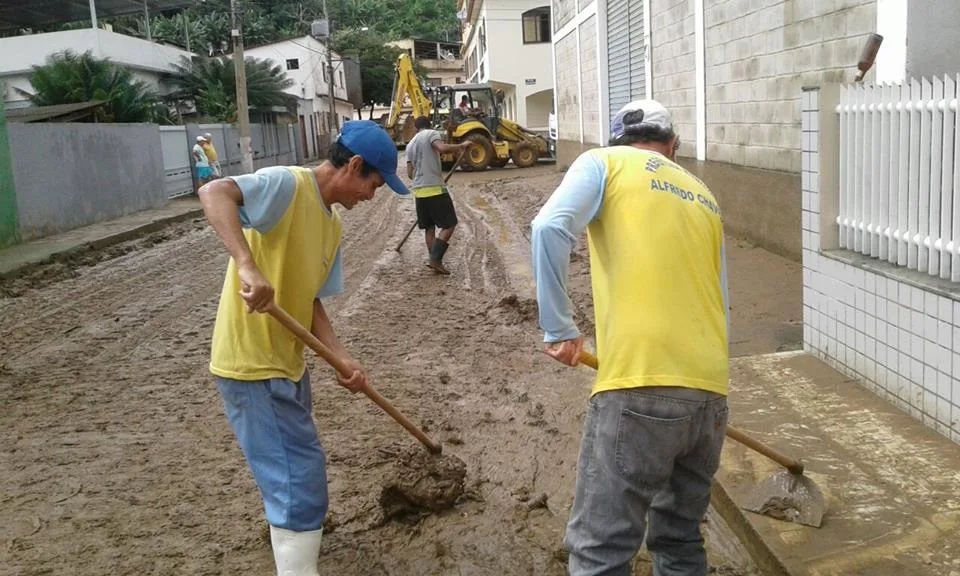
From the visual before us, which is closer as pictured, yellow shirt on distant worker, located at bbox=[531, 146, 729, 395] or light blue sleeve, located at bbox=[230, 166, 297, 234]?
yellow shirt on distant worker, located at bbox=[531, 146, 729, 395]

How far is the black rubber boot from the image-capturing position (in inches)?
392

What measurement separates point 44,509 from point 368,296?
4.90m

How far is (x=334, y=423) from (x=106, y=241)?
9742 mm

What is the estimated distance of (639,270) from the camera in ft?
8.21

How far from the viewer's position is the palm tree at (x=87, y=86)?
22.5m

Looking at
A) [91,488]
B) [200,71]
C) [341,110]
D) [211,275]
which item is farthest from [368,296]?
[341,110]

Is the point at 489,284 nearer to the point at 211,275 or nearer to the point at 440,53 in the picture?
the point at 211,275

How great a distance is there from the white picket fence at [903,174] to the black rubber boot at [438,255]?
17.1 feet

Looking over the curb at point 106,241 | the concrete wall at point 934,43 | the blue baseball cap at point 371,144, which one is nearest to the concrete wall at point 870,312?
the concrete wall at point 934,43

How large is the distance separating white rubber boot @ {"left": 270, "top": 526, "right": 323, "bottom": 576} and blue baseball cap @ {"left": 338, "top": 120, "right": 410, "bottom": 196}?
129 centimetres

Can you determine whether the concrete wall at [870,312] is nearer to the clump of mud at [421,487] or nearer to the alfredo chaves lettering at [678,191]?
the alfredo chaves lettering at [678,191]

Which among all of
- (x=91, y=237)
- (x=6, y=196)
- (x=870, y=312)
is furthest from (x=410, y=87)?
(x=870, y=312)

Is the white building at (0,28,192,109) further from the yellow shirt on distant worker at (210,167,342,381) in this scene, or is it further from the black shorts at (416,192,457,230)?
the yellow shirt on distant worker at (210,167,342,381)

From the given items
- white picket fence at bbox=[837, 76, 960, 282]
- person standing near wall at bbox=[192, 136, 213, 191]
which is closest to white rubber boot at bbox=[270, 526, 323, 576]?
white picket fence at bbox=[837, 76, 960, 282]
